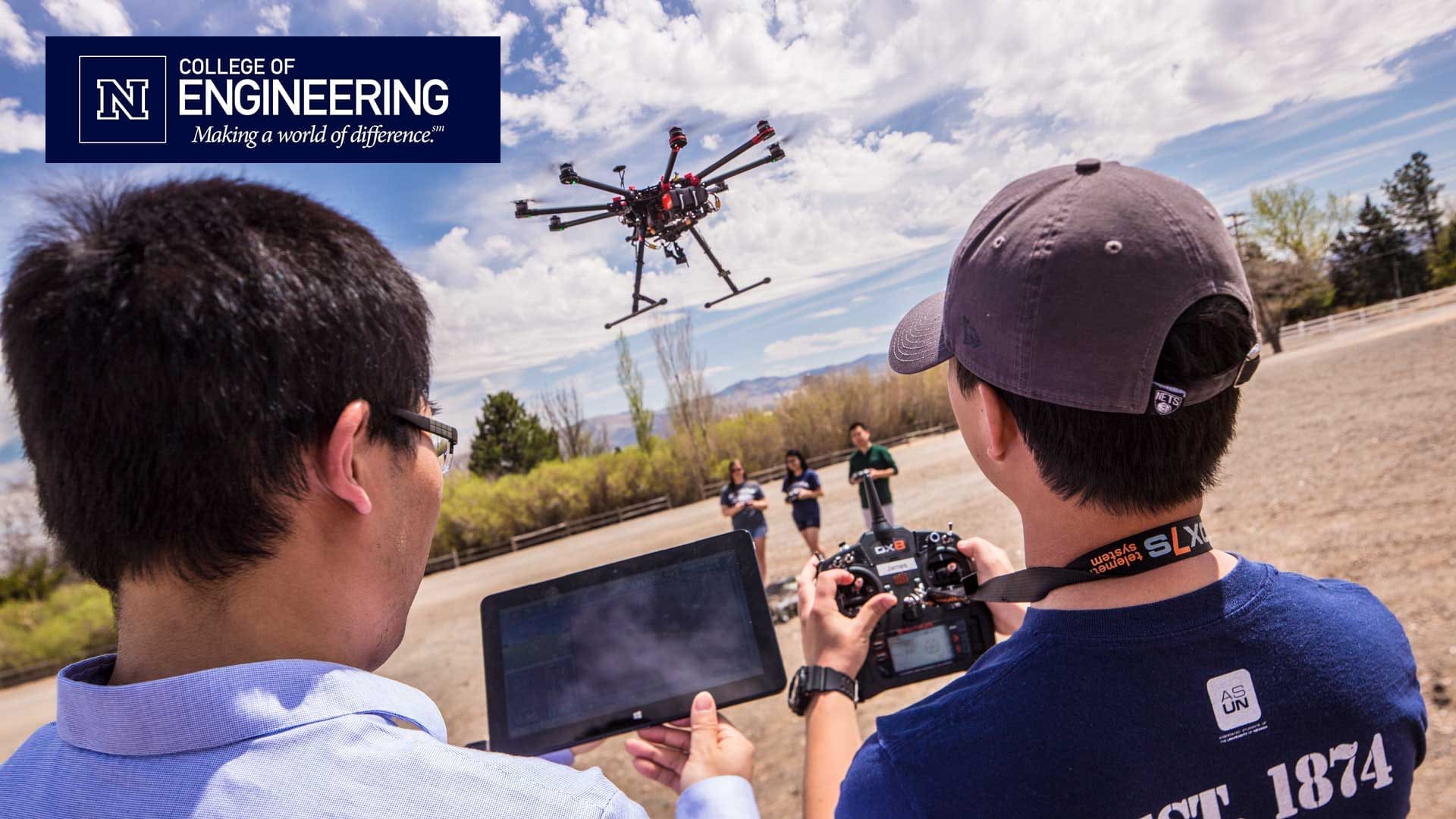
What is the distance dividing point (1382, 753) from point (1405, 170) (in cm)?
8095

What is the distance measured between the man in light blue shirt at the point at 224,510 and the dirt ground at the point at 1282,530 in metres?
4.67

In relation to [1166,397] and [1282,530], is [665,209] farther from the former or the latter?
[1282,530]

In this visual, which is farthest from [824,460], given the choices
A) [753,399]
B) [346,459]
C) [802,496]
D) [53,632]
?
[346,459]

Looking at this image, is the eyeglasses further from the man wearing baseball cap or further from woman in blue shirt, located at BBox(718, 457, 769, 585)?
woman in blue shirt, located at BBox(718, 457, 769, 585)

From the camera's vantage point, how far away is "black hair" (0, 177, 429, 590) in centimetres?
90

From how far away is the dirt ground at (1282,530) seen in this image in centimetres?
555

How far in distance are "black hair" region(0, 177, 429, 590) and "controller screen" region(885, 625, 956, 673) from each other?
4.69ft

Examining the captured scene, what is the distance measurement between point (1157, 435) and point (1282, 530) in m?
9.06

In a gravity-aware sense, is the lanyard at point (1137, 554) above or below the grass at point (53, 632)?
→ above

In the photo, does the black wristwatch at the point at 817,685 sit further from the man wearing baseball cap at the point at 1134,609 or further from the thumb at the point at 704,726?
the man wearing baseball cap at the point at 1134,609

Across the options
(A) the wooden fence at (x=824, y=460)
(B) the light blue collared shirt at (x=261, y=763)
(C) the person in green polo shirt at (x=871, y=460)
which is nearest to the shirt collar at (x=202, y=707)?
(B) the light blue collared shirt at (x=261, y=763)

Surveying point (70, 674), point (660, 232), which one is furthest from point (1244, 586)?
point (660, 232)

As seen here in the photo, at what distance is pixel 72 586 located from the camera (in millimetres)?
19875

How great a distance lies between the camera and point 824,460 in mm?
28594
